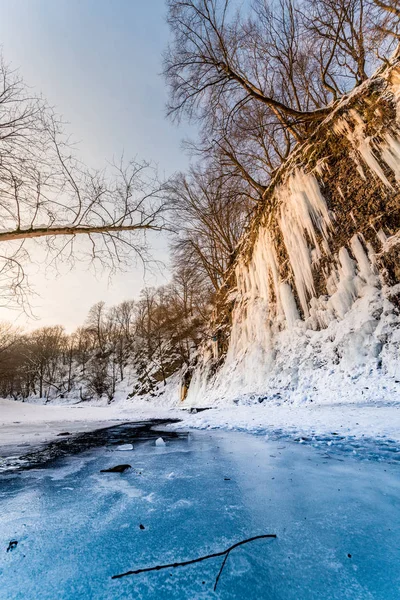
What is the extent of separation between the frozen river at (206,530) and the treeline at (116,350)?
1556 cm

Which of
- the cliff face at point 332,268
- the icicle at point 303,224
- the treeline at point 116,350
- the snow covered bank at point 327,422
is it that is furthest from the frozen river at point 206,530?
the treeline at point 116,350

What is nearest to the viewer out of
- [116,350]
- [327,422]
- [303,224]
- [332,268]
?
[327,422]

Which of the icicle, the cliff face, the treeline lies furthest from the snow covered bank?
the treeline

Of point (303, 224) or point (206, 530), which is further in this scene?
point (303, 224)

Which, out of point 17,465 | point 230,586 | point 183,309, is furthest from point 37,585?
point 183,309

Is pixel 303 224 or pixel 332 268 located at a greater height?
pixel 303 224

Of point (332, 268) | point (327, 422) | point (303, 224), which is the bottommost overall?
point (327, 422)

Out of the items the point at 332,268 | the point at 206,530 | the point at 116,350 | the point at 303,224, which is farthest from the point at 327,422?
the point at 116,350

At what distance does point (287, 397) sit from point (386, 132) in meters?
Answer: 8.20

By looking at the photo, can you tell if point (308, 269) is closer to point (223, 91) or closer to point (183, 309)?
point (223, 91)

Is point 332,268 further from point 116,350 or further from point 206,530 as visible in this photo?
point 116,350

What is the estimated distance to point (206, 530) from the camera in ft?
4.79

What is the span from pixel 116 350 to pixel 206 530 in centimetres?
4277

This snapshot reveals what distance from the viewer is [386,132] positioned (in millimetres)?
7930
